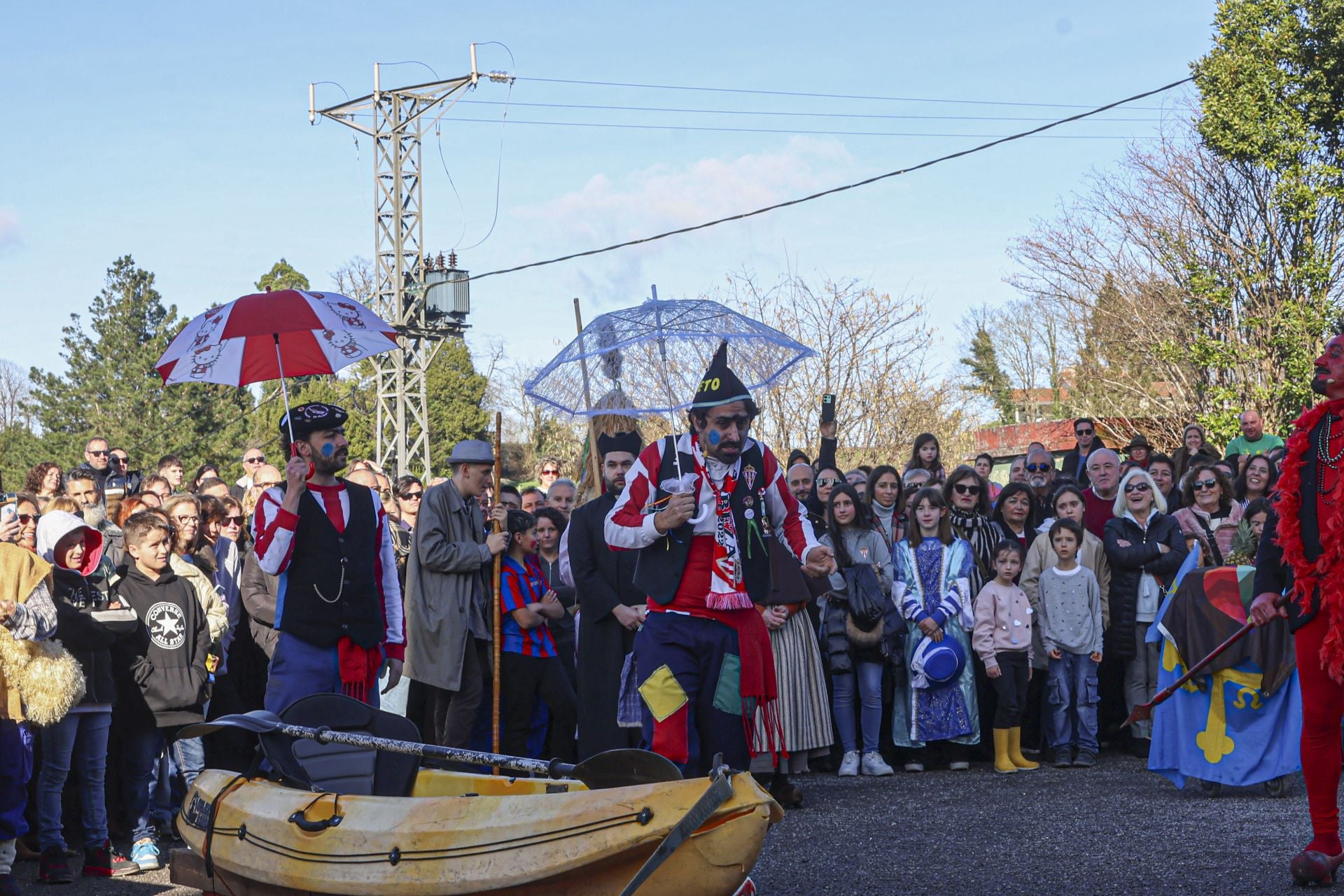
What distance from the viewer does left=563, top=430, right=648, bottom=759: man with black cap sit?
26.5 ft

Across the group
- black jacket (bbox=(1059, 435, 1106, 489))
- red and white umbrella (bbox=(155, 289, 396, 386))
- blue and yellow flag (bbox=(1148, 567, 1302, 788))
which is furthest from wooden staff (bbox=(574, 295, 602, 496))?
black jacket (bbox=(1059, 435, 1106, 489))

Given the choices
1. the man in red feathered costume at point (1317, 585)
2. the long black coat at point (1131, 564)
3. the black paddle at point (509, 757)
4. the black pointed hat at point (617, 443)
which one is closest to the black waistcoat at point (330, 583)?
the black paddle at point (509, 757)

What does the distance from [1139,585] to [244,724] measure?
23.3ft

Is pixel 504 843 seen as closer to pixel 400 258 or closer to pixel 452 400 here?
pixel 400 258

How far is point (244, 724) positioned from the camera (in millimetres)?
5000

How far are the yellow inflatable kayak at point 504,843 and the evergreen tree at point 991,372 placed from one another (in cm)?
4255

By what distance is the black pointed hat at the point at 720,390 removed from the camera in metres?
5.79

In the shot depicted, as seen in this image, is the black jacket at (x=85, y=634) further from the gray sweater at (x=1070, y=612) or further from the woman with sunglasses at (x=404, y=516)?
the gray sweater at (x=1070, y=612)

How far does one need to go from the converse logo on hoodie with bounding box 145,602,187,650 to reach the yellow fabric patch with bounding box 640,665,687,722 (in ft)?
9.43

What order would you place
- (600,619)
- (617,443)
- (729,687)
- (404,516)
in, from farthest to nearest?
1. (404,516)
2. (617,443)
3. (600,619)
4. (729,687)

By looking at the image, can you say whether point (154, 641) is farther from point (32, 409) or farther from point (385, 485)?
point (32, 409)

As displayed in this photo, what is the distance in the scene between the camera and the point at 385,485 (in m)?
12.5

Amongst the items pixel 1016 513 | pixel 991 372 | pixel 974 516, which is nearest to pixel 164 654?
pixel 974 516

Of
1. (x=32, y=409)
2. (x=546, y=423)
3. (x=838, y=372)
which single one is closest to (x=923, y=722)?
(x=838, y=372)
